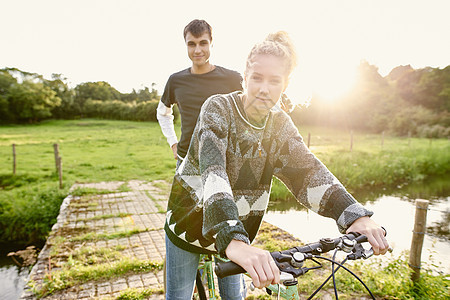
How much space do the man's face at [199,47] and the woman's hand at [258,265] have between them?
213 centimetres

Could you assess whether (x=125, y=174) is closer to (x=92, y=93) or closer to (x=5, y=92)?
(x=5, y=92)

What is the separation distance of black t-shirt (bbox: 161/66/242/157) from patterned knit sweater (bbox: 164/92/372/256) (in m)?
1.18

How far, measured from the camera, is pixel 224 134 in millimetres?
1406

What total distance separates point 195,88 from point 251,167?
5.03ft

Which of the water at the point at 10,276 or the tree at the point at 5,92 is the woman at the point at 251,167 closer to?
the water at the point at 10,276

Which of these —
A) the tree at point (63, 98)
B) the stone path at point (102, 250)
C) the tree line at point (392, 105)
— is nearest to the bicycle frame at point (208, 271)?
the stone path at point (102, 250)

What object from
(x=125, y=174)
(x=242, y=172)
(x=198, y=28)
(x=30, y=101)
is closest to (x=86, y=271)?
(x=198, y=28)

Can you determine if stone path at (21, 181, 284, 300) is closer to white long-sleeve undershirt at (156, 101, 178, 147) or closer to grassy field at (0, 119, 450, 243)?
grassy field at (0, 119, 450, 243)

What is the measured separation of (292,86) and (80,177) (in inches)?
477

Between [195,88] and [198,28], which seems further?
[195,88]

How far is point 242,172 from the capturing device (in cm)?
149

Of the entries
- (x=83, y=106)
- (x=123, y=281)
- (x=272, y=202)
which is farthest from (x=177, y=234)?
(x=83, y=106)

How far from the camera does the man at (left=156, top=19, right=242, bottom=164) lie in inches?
107

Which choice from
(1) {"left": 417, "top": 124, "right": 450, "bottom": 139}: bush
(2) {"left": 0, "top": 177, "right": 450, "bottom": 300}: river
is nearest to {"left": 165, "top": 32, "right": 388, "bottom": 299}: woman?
(2) {"left": 0, "top": 177, "right": 450, "bottom": 300}: river
